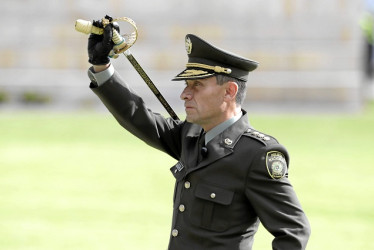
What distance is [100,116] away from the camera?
68.7ft

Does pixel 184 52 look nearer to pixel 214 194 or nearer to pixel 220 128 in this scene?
pixel 220 128

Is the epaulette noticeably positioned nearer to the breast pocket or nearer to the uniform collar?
the uniform collar

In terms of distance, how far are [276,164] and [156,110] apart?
61.2ft

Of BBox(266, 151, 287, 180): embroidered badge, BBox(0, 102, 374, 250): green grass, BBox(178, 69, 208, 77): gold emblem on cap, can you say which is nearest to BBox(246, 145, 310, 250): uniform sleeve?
BBox(266, 151, 287, 180): embroidered badge

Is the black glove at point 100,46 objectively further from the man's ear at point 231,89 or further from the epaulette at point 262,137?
the epaulette at point 262,137

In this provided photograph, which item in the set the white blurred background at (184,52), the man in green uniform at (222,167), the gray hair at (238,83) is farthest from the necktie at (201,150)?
the white blurred background at (184,52)

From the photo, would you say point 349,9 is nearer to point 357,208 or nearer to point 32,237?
point 357,208


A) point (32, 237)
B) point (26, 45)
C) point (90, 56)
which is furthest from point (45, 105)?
point (90, 56)

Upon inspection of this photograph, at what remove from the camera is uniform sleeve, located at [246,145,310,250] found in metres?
3.18

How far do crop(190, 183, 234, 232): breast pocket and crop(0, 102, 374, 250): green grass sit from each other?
401 cm

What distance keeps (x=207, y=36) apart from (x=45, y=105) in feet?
17.6

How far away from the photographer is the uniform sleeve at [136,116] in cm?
361

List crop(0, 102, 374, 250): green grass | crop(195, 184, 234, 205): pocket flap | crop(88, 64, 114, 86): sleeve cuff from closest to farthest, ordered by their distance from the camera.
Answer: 1. crop(195, 184, 234, 205): pocket flap
2. crop(88, 64, 114, 86): sleeve cuff
3. crop(0, 102, 374, 250): green grass

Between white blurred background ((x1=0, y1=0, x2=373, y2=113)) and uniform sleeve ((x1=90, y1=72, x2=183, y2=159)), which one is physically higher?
white blurred background ((x1=0, y1=0, x2=373, y2=113))
